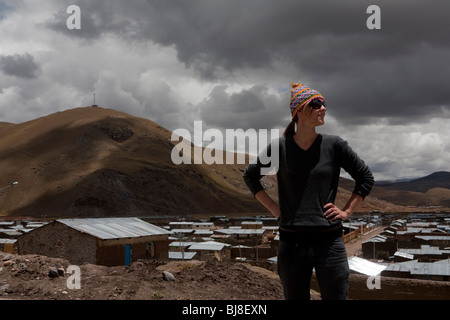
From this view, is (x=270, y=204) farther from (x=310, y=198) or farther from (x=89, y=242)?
(x=89, y=242)

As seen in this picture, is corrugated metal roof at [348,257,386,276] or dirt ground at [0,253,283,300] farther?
corrugated metal roof at [348,257,386,276]

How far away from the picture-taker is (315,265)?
296cm

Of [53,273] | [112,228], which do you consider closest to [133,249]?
[112,228]

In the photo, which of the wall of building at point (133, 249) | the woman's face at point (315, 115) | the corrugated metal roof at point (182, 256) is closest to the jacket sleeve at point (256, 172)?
the woman's face at point (315, 115)

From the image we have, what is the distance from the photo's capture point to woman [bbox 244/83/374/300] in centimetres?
294

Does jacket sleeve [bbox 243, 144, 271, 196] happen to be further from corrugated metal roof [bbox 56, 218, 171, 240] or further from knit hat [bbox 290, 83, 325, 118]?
corrugated metal roof [bbox 56, 218, 171, 240]

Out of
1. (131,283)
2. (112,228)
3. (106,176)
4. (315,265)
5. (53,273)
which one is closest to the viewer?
(315,265)

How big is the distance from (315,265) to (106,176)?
98771 millimetres

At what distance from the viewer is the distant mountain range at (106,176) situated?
9323 cm

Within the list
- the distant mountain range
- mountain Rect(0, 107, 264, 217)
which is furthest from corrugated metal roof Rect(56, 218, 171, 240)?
mountain Rect(0, 107, 264, 217)

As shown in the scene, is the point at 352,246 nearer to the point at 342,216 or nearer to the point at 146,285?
the point at 146,285

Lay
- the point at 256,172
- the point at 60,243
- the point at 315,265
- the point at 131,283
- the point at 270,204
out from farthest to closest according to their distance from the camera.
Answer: the point at 60,243
the point at 131,283
the point at 256,172
the point at 270,204
the point at 315,265

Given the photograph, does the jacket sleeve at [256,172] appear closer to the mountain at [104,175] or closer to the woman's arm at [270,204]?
the woman's arm at [270,204]
